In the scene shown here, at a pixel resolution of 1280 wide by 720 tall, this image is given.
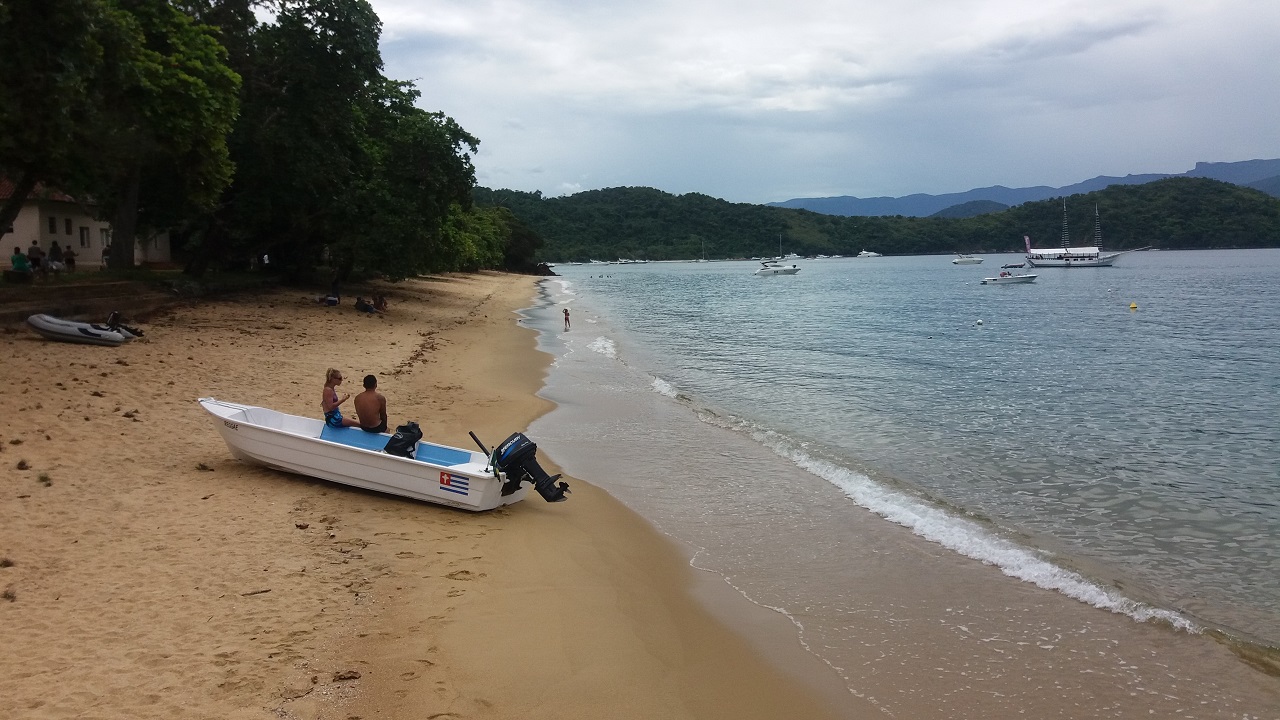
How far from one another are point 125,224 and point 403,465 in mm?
21936

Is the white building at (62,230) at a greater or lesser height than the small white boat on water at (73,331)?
greater

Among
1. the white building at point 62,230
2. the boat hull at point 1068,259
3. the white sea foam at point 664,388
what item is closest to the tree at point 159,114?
the white building at point 62,230

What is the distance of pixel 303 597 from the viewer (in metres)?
6.83

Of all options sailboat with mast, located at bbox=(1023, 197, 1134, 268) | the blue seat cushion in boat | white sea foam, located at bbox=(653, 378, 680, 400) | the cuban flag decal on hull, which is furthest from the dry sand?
sailboat with mast, located at bbox=(1023, 197, 1134, 268)

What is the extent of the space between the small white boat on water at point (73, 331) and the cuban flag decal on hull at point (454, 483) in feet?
39.1

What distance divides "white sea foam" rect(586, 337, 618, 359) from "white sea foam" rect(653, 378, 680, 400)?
5995 millimetres

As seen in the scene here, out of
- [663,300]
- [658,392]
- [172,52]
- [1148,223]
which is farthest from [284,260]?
[1148,223]

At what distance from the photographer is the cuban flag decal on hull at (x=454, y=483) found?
946cm

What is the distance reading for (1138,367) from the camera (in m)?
24.5

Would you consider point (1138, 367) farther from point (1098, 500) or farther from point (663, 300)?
point (663, 300)

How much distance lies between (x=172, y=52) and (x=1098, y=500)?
2589cm

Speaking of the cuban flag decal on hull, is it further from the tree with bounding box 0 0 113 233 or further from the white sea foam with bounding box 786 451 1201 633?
the tree with bounding box 0 0 113 233

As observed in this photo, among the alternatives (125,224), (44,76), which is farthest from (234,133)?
(44,76)

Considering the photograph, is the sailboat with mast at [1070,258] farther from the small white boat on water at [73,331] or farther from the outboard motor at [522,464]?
the outboard motor at [522,464]
